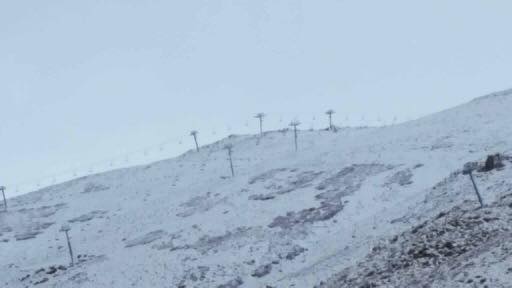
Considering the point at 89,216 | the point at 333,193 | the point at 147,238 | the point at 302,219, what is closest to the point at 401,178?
the point at 333,193

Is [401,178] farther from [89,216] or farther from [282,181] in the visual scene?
[89,216]

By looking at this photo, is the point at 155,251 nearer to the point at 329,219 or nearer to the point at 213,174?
the point at 329,219

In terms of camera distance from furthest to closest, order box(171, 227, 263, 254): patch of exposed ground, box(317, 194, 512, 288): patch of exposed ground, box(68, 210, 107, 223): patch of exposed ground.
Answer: box(68, 210, 107, 223): patch of exposed ground
box(171, 227, 263, 254): patch of exposed ground
box(317, 194, 512, 288): patch of exposed ground

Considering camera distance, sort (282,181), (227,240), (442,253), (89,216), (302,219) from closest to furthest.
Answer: (442,253) → (227,240) → (302,219) → (282,181) → (89,216)

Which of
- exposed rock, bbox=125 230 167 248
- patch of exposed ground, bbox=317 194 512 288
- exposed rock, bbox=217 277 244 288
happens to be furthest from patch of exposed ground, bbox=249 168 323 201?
patch of exposed ground, bbox=317 194 512 288

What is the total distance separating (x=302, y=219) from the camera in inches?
1486

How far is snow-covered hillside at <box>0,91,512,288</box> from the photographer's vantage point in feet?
69.7

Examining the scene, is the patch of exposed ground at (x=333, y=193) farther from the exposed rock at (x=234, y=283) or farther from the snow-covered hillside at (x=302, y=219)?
the exposed rock at (x=234, y=283)

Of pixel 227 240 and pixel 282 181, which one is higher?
pixel 282 181

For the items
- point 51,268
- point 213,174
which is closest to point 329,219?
point 51,268

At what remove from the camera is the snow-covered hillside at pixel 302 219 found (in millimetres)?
21234

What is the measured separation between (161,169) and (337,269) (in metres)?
52.4

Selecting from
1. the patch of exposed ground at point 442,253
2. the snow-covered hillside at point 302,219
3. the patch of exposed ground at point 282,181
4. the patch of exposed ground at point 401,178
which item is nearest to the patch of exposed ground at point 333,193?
the snow-covered hillside at point 302,219

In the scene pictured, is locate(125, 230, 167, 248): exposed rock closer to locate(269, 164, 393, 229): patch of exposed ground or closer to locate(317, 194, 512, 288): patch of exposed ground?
locate(269, 164, 393, 229): patch of exposed ground
